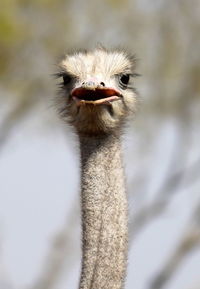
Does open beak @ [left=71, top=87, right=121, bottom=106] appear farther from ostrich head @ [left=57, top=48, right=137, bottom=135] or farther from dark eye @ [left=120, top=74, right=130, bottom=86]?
dark eye @ [left=120, top=74, right=130, bottom=86]

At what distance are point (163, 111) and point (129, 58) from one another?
14.2 meters

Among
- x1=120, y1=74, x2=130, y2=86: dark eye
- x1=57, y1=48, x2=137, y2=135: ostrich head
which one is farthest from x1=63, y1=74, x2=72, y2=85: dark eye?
x1=120, y1=74, x2=130, y2=86: dark eye

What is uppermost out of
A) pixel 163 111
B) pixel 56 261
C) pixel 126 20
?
pixel 126 20

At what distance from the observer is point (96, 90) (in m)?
5.66

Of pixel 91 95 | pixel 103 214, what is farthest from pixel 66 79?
pixel 103 214

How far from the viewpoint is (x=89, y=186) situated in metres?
5.89

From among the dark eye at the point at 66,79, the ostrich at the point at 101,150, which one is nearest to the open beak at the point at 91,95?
the ostrich at the point at 101,150

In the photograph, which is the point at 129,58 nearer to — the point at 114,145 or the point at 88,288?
the point at 114,145

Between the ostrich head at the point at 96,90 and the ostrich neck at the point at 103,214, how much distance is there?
98 mm

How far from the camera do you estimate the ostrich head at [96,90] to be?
5.70m

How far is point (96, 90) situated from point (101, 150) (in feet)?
1.29

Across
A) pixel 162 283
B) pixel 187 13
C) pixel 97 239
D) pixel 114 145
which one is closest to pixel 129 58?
pixel 114 145

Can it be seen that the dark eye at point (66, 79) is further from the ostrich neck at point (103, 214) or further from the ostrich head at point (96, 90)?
the ostrich neck at point (103, 214)

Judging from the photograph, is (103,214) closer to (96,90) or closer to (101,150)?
(101,150)
